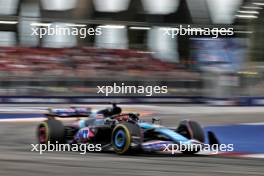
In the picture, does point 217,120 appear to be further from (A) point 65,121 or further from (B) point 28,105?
(B) point 28,105

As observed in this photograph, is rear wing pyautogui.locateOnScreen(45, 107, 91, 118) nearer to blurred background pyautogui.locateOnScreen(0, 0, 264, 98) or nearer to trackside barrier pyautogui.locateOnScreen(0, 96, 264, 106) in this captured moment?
trackside barrier pyautogui.locateOnScreen(0, 96, 264, 106)

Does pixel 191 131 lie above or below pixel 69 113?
below

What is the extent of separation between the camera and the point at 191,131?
7809 mm

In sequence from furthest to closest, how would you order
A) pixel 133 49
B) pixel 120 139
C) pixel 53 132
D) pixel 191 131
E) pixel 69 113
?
pixel 133 49, pixel 69 113, pixel 53 132, pixel 191 131, pixel 120 139

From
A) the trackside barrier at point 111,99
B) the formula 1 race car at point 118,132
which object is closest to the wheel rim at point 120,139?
the formula 1 race car at point 118,132

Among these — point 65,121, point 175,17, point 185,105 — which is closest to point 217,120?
point 65,121

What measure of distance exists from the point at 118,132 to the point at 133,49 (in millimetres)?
14129

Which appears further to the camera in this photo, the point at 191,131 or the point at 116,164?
the point at 191,131

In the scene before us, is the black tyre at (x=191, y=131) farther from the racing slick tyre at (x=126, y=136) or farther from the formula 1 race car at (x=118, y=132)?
the racing slick tyre at (x=126, y=136)

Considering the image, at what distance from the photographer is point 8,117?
1369 cm

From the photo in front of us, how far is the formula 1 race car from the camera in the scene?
741cm

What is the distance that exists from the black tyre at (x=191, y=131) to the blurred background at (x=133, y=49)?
31.9ft

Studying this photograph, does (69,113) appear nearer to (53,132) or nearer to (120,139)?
(53,132)

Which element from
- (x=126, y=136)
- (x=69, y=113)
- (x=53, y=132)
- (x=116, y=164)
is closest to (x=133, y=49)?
(x=69, y=113)
